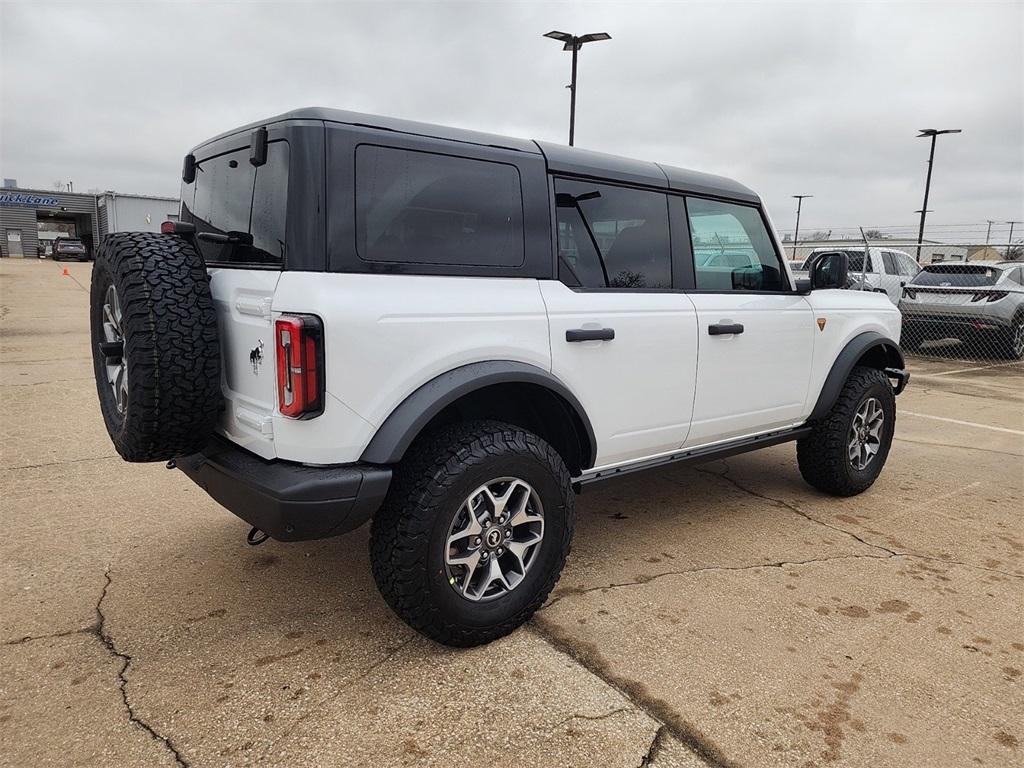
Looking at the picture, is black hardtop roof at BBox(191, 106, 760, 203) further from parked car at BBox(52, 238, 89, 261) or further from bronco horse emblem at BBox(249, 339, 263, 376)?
parked car at BBox(52, 238, 89, 261)

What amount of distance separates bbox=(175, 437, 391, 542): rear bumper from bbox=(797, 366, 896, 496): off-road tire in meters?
3.00

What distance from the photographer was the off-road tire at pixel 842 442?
4258 millimetres

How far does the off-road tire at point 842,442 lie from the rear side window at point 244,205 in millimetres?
3331

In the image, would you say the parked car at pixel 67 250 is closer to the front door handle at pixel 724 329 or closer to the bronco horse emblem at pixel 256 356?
the bronco horse emblem at pixel 256 356

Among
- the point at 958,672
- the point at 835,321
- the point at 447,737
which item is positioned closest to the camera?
the point at 447,737

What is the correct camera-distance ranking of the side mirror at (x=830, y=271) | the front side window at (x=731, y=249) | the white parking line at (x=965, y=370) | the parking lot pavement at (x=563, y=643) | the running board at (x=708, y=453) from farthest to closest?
the white parking line at (x=965, y=370) < the side mirror at (x=830, y=271) < the front side window at (x=731, y=249) < the running board at (x=708, y=453) < the parking lot pavement at (x=563, y=643)

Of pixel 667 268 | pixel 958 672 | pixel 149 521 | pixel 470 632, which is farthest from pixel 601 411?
pixel 149 521

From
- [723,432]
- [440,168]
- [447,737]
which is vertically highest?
[440,168]

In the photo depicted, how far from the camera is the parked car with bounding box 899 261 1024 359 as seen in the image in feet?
36.0

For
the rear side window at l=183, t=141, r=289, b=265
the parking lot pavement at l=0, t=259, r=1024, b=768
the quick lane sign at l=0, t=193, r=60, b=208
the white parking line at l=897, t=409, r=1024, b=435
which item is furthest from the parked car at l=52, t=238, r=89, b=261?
the white parking line at l=897, t=409, r=1024, b=435

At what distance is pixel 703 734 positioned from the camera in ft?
7.20

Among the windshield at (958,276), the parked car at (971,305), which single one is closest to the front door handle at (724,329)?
the parked car at (971,305)

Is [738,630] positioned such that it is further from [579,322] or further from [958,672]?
[579,322]

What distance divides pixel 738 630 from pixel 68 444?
4.78m
